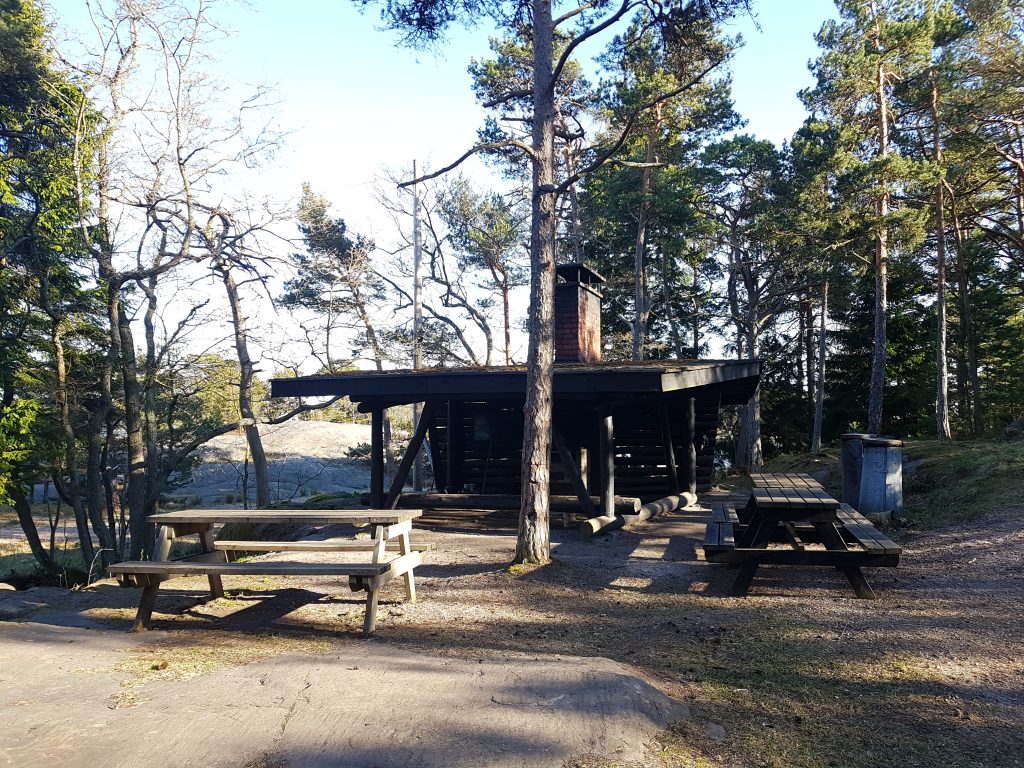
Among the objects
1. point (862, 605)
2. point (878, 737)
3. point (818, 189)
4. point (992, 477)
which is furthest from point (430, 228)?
point (878, 737)

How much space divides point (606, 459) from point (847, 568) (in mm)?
4321

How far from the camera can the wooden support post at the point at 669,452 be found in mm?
12539

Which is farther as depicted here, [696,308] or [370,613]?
[696,308]

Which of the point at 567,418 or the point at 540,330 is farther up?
the point at 540,330

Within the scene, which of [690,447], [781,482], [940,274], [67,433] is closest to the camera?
[781,482]

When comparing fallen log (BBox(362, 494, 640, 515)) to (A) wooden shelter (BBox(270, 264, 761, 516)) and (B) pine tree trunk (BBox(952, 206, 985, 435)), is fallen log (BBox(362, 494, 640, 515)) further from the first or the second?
(B) pine tree trunk (BBox(952, 206, 985, 435))

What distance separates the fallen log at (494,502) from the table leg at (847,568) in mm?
4771

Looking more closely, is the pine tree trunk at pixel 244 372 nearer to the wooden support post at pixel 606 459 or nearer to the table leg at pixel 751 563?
the wooden support post at pixel 606 459

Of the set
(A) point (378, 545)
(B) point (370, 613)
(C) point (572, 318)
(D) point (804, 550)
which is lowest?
(B) point (370, 613)

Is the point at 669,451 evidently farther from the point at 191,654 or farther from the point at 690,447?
the point at 191,654

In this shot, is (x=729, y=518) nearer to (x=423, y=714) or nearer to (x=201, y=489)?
(x=423, y=714)

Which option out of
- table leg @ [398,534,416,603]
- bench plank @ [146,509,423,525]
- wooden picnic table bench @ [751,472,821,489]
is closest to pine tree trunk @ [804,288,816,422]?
wooden picnic table bench @ [751,472,821,489]

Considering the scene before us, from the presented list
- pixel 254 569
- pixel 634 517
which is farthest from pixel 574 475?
pixel 254 569

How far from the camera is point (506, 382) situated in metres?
10.2
